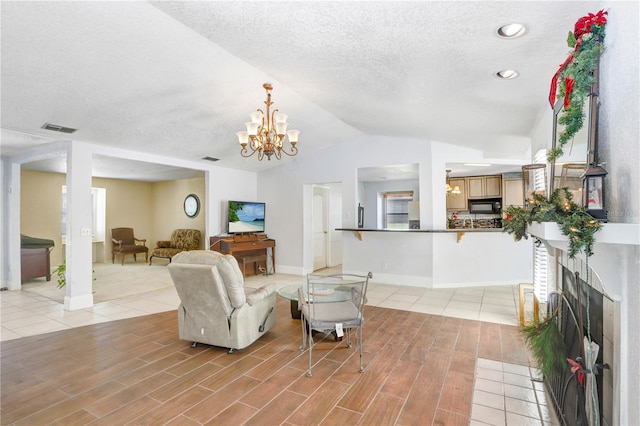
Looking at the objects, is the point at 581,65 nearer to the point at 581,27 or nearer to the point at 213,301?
the point at 581,27

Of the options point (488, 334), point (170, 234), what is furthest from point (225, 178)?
point (488, 334)

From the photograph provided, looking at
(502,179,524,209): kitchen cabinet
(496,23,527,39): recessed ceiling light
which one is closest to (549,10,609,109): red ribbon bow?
(496,23,527,39): recessed ceiling light

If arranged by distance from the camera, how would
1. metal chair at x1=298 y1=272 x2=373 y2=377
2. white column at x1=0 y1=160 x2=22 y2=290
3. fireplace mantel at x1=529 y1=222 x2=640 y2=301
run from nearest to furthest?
1. fireplace mantel at x1=529 y1=222 x2=640 y2=301
2. metal chair at x1=298 y1=272 x2=373 y2=377
3. white column at x1=0 y1=160 x2=22 y2=290

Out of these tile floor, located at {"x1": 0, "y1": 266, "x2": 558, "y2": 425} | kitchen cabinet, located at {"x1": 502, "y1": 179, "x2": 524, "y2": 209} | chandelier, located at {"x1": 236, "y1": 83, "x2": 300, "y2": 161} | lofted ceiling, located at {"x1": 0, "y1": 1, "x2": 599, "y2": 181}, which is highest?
lofted ceiling, located at {"x1": 0, "y1": 1, "x2": 599, "y2": 181}

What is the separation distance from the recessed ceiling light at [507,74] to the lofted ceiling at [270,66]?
0.19 ft

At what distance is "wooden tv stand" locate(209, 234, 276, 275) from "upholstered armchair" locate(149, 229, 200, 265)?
2.13m

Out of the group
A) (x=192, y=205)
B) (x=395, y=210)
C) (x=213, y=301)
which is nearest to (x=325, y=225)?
(x=395, y=210)

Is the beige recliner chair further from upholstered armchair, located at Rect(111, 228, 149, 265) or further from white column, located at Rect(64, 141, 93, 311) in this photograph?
upholstered armchair, located at Rect(111, 228, 149, 265)

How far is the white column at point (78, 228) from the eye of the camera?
4.22m

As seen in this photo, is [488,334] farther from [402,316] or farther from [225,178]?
[225,178]

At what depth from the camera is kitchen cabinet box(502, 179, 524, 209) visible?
7.19 meters

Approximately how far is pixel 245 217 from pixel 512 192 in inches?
242

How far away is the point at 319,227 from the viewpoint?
7781 millimetres

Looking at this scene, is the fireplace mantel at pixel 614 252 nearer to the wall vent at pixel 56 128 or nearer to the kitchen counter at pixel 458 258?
the kitchen counter at pixel 458 258
